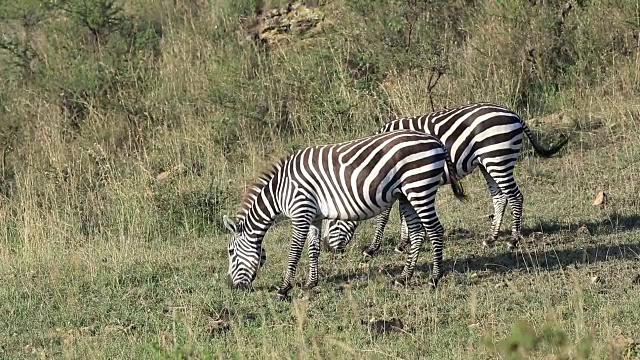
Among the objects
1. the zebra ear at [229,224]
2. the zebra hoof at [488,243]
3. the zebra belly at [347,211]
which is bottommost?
the zebra hoof at [488,243]

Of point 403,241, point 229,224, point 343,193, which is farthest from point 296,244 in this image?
point 403,241

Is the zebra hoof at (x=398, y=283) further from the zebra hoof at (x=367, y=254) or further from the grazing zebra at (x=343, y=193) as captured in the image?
the zebra hoof at (x=367, y=254)

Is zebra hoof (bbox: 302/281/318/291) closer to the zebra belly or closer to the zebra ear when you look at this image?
the zebra belly

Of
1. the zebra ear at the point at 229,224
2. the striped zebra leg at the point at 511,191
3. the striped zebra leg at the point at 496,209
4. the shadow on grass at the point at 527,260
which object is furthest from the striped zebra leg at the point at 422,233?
the zebra ear at the point at 229,224

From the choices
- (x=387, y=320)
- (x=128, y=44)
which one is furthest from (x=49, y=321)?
(x=128, y=44)

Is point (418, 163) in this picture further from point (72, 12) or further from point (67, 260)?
point (72, 12)

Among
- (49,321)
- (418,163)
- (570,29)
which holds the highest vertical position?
(570,29)

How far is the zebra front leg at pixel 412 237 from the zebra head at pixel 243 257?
1.39 meters

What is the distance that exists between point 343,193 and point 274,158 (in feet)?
17.2

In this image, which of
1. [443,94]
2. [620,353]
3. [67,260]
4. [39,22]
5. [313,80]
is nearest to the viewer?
[620,353]

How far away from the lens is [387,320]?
7.30m

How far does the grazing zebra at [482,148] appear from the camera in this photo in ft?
32.4

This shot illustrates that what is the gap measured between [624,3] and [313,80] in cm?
564

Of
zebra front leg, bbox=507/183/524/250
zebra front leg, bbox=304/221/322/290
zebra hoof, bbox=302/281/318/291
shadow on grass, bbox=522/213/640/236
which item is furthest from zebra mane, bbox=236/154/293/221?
shadow on grass, bbox=522/213/640/236
